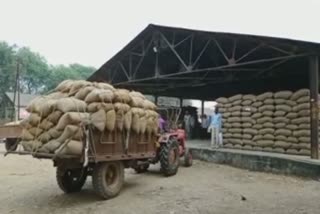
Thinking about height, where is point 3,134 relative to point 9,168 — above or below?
above

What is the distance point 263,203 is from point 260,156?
4.59 m

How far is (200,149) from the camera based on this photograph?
1516 centimetres

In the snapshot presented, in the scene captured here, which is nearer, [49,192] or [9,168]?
[49,192]

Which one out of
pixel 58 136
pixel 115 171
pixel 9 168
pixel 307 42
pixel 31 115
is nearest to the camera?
pixel 58 136

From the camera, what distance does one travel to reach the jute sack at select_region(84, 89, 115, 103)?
7.96 meters

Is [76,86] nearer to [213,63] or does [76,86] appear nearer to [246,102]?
[246,102]

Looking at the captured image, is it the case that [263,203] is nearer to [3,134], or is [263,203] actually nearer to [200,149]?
[200,149]

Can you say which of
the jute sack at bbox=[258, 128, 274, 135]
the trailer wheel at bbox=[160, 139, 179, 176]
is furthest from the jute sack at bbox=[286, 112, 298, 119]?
the trailer wheel at bbox=[160, 139, 179, 176]

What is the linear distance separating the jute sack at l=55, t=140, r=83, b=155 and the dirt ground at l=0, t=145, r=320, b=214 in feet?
3.41

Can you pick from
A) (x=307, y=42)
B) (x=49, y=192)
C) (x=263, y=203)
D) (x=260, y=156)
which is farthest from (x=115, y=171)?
(x=307, y=42)

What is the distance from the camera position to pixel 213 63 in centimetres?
1723

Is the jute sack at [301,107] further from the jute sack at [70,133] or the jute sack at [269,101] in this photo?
the jute sack at [70,133]

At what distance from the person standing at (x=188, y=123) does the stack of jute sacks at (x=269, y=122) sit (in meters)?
5.93

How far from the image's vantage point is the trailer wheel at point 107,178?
8.26 m
